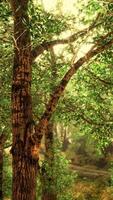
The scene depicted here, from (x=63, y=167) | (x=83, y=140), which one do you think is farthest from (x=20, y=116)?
(x=83, y=140)

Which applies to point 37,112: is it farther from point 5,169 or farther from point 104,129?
point 5,169

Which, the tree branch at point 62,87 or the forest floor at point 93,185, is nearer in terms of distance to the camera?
the tree branch at point 62,87

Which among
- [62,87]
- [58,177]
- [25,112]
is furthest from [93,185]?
[62,87]

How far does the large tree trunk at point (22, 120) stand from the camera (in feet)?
40.9

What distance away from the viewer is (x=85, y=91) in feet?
55.9

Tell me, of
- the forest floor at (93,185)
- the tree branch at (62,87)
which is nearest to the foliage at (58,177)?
the tree branch at (62,87)

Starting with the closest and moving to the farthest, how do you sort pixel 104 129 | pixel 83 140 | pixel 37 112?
pixel 104 129, pixel 37 112, pixel 83 140

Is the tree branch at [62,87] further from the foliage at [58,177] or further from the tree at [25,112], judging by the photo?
the foliage at [58,177]

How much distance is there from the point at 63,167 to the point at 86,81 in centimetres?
663

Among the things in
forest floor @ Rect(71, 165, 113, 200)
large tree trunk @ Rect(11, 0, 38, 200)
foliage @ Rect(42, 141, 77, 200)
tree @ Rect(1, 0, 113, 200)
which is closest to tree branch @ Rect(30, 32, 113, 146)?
tree @ Rect(1, 0, 113, 200)

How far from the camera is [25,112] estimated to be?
12.7 meters

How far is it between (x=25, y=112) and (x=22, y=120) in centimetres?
27

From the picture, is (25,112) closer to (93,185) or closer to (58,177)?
(58,177)

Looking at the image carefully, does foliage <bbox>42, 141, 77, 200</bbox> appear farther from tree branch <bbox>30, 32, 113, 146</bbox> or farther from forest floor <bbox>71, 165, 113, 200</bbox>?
forest floor <bbox>71, 165, 113, 200</bbox>
